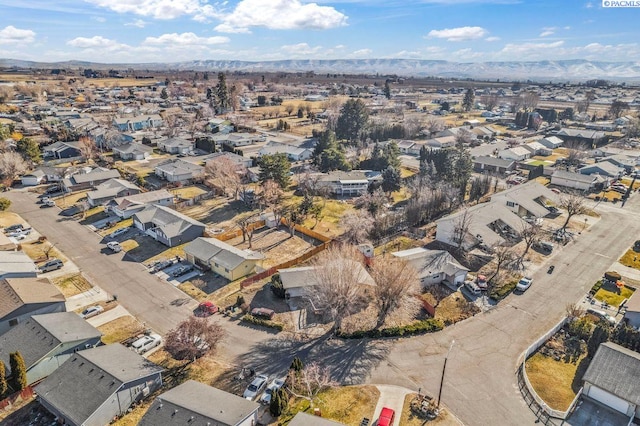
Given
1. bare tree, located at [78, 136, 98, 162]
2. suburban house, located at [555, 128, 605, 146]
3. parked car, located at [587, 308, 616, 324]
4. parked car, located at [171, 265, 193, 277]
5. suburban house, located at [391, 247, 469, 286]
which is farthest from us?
suburban house, located at [555, 128, 605, 146]

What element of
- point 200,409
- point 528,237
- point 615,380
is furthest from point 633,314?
point 200,409

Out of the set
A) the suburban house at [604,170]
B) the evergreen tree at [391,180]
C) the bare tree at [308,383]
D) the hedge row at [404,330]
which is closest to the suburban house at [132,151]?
the evergreen tree at [391,180]

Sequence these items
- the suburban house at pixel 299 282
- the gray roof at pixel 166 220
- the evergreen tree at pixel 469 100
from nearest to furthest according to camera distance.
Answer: the suburban house at pixel 299 282
the gray roof at pixel 166 220
the evergreen tree at pixel 469 100

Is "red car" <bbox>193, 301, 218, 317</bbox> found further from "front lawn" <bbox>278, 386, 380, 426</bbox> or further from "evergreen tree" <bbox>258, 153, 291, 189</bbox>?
"evergreen tree" <bbox>258, 153, 291, 189</bbox>

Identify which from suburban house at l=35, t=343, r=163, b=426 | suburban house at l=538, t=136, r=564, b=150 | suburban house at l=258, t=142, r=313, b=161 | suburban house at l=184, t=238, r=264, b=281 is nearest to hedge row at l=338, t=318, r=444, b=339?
suburban house at l=184, t=238, r=264, b=281

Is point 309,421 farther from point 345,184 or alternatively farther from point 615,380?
point 345,184

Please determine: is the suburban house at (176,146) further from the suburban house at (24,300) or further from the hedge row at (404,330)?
the hedge row at (404,330)
